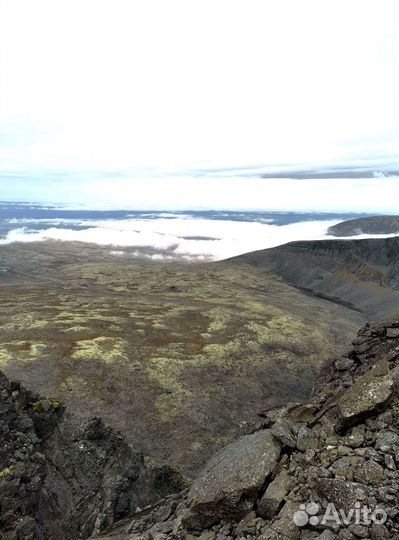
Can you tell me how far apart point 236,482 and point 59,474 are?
49.4 feet

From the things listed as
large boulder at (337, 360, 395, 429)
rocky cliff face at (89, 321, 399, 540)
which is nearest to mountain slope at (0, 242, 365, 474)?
rocky cliff face at (89, 321, 399, 540)

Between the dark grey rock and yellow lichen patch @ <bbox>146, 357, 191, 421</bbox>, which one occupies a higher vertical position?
the dark grey rock

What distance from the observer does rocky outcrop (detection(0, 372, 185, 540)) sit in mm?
22125

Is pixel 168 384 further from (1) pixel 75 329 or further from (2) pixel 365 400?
(2) pixel 365 400

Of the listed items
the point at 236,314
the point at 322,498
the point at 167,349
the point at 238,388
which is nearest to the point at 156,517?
the point at 322,498

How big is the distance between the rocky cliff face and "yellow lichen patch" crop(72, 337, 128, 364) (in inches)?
3224

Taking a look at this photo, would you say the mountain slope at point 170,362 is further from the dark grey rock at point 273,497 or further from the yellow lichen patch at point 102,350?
the dark grey rock at point 273,497

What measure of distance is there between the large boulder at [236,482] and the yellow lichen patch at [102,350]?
3314 inches

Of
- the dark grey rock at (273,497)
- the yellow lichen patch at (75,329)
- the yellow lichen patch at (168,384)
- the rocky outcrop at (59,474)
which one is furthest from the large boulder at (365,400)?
the yellow lichen patch at (75,329)

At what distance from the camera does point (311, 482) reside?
630 inches

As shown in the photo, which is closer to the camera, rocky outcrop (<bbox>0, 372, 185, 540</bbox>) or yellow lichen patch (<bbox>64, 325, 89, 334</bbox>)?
rocky outcrop (<bbox>0, 372, 185, 540</bbox>)

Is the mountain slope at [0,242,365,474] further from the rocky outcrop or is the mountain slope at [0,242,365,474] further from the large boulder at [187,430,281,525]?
the large boulder at [187,430,281,525]

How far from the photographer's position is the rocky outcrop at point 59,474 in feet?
72.6
